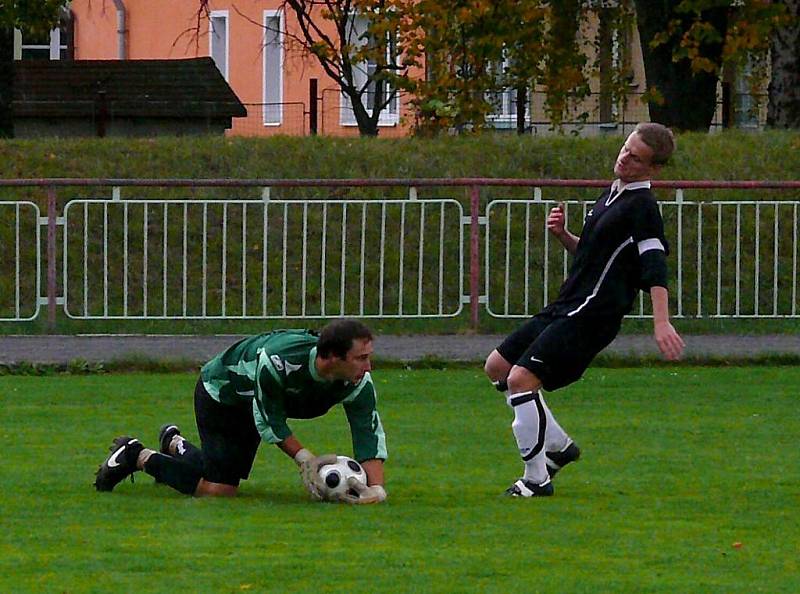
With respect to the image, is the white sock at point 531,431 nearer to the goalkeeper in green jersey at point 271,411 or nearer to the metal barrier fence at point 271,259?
the goalkeeper in green jersey at point 271,411

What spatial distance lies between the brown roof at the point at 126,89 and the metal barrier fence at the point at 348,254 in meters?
11.6

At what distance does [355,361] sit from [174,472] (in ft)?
4.47

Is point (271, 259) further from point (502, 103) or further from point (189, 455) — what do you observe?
point (502, 103)

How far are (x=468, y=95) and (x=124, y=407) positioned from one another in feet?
47.8

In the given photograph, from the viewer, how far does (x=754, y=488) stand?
8469mm

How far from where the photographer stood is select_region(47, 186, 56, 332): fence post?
15797mm

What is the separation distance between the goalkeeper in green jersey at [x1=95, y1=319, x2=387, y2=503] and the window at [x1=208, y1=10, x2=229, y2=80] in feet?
113

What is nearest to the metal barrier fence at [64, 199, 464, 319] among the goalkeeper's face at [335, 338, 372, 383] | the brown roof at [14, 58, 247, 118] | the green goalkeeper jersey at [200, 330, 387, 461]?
the green goalkeeper jersey at [200, 330, 387, 461]

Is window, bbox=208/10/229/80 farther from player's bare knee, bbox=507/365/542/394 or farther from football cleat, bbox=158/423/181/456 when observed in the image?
player's bare knee, bbox=507/365/542/394

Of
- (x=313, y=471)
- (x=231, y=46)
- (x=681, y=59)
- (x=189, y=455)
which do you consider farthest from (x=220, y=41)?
(x=313, y=471)

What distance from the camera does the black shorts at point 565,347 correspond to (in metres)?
8.17

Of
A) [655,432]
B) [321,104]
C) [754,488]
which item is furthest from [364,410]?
[321,104]

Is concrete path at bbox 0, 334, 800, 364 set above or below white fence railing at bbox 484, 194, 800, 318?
below

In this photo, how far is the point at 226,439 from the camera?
8.29m
